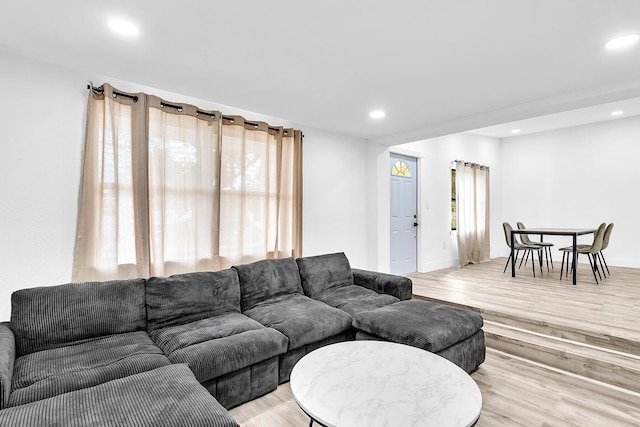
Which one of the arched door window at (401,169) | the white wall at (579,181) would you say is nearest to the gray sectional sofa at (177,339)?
the arched door window at (401,169)

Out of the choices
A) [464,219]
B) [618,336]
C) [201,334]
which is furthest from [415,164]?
[201,334]

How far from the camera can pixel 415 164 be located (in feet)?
19.2

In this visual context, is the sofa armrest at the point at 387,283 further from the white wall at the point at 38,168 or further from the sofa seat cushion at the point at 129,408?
the white wall at the point at 38,168

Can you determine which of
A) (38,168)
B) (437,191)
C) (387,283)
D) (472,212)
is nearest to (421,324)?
→ (387,283)

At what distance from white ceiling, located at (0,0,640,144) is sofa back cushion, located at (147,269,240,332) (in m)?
1.74

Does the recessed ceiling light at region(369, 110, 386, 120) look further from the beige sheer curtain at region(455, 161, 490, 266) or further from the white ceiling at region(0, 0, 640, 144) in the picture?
the beige sheer curtain at region(455, 161, 490, 266)

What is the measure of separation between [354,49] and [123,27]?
1530mm

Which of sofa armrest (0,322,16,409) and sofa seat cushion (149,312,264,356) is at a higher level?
sofa armrest (0,322,16,409)

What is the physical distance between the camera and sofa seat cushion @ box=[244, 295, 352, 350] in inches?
96.6

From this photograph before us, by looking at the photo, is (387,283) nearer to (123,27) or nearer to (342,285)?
(342,285)

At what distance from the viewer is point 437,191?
6156 mm

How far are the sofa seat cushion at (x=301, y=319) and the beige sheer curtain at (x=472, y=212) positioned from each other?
4.43 meters

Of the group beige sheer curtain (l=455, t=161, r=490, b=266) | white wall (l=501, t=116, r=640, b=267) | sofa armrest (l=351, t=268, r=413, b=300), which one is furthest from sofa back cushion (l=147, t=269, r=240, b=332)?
white wall (l=501, t=116, r=640, b=267)

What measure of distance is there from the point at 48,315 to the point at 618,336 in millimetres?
4331
